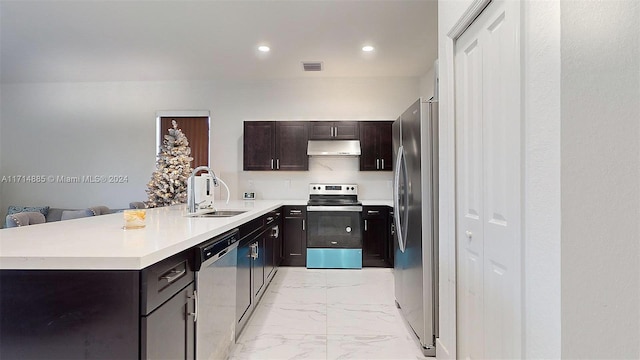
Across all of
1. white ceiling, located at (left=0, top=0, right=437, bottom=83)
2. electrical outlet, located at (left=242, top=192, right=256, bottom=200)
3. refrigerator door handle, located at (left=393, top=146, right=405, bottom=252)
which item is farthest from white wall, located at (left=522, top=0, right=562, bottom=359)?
electrical outlet, located at (left=242, top=192, right=256, bottom=200)

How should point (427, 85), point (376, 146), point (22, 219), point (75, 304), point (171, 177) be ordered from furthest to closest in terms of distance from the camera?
point (376, 146) < point (427, 85) < point (171, 177) < point (22, 219) < point (75, 304)

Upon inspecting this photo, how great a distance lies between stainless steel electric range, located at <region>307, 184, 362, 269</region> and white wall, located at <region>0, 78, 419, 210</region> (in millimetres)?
702

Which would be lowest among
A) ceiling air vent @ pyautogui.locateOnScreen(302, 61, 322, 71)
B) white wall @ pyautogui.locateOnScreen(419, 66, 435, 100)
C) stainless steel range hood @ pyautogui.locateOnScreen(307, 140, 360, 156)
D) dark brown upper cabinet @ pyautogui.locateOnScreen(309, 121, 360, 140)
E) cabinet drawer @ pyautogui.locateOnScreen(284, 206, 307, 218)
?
cabinet drawer @ pyautogui.locateOnScreen(284, 206, 307, 218)

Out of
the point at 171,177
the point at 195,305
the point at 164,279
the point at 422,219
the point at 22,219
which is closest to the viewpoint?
the point at 164,279

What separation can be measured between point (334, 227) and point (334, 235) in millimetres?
108

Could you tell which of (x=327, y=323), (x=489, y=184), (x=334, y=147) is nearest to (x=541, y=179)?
(x=489, y=184)

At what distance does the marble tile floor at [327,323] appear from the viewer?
2.10 meters

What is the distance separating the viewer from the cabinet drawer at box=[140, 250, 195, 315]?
1.08 m

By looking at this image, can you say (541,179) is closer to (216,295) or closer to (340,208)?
(216,295)

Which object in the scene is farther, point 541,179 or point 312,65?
point 312,65

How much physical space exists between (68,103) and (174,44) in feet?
9.11

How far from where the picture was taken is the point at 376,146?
443 cm

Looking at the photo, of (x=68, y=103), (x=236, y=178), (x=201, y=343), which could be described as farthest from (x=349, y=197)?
(x=68, y=103)

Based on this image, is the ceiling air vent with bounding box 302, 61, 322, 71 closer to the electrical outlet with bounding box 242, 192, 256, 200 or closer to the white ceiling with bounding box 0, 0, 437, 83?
the white ceiling with bounding box 0, 0, 437, 83
